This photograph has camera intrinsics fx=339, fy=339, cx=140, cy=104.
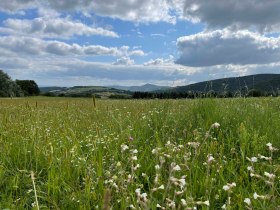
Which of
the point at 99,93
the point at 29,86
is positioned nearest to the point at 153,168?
the point at 99,93

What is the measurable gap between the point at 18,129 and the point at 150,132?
275cm

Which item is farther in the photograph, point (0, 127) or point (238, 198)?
point (0, 127)

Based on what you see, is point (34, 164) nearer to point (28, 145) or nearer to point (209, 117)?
point (28, 145)

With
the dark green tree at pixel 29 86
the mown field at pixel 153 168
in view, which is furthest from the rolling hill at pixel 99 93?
the dark green tree at pixel 29 86

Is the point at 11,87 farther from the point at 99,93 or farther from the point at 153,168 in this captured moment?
the point at 153,168

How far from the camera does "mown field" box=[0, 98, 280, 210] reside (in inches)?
139

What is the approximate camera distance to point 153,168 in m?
4.99

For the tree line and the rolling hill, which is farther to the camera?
the tree line

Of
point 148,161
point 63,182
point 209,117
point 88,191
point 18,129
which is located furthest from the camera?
point 209,117

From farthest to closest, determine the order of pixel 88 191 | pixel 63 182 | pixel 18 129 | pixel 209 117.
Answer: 1. pixel 209 117
2. pixel 18 129
3. pixel 63 182
4. pixel 88 191

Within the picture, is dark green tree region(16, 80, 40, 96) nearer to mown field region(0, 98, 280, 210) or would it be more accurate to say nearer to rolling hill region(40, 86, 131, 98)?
rolling hill region(40, 86, 131, 98)

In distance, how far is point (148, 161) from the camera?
5.22 meters

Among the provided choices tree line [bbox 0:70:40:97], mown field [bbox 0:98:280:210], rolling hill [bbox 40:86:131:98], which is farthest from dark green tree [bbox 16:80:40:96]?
mown field [bbox 0:98:280:210]

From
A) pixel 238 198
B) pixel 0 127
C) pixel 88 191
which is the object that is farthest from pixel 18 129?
pixel 238 198
